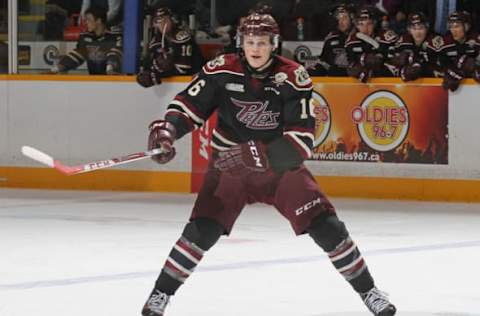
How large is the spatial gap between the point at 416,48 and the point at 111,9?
106 inches

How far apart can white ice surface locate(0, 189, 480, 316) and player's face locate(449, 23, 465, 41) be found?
1.37 metres

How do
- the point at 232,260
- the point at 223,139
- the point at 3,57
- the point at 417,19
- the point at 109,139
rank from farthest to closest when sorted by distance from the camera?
the point at 3,57 → the point at 109,139 → the point at 417,19 → the point at 232,260 → the point at 223,139

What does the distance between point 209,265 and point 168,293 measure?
1.75 metres

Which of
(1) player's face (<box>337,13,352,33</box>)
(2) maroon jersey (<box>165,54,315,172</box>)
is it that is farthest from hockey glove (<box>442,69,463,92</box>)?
(2) maroon jersey (<box>165,54,315,172</box>)

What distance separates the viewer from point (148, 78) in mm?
10641

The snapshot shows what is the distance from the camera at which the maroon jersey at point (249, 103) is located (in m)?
4.86

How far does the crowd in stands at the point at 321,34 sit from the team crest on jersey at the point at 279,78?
5226mm

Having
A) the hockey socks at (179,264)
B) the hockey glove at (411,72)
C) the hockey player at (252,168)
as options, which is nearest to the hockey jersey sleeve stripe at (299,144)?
the hockey player at (252,168)

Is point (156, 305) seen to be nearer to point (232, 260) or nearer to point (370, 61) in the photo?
point (232, 260)

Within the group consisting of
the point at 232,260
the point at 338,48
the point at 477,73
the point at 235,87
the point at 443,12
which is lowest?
the point at 232,260

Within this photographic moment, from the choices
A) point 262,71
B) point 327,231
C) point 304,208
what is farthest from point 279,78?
point 327,231

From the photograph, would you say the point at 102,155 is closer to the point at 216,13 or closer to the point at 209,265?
the point at 216,13

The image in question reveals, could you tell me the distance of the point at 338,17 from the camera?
35.0 ft

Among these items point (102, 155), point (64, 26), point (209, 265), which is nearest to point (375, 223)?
point (209, 265)
